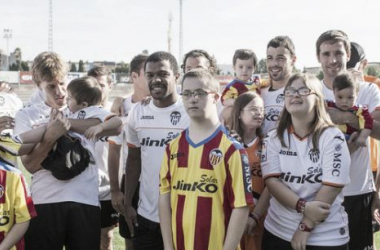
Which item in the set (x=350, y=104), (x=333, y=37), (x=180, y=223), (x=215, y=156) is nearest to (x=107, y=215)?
(x=180, y=223)

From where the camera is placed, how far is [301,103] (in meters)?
3.03

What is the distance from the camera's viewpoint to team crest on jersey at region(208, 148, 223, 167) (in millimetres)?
2752

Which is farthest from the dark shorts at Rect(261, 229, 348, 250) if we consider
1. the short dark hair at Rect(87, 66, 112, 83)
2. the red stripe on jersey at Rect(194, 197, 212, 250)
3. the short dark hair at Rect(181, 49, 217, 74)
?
the short dark hair at Rect(87, 66, 112, 83)

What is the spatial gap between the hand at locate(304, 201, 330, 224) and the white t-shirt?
1623 mm

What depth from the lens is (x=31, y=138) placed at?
3.18 m

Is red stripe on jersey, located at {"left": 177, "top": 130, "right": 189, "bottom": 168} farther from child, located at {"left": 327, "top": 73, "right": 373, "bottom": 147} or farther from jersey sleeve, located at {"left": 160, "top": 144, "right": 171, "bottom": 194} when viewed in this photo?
child, located at {"left": 327, "top": 73, "right": 373, "bottom": 147}

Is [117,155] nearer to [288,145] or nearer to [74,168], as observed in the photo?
[74,168]

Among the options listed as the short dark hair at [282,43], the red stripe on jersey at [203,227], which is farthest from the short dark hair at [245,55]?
the red stripe on jersey at [203,227]

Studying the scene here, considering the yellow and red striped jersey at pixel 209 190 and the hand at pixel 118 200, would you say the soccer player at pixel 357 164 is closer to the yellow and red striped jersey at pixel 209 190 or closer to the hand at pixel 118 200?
the yellow and red striped jersey at pixel 209 190

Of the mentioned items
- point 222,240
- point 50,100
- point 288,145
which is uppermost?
point 50,100

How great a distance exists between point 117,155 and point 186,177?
1482mm

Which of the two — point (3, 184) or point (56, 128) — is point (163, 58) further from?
point (3, 184)

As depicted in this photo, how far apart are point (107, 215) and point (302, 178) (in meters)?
2.43

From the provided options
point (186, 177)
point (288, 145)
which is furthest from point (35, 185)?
point (288, 145)
